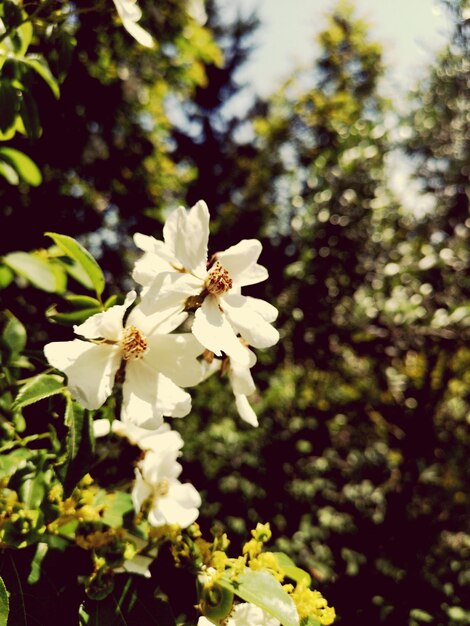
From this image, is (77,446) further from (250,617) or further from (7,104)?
(7,104)

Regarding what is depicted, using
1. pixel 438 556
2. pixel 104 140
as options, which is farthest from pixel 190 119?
pixel 438 556

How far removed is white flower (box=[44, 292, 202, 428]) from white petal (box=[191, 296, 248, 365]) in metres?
0.03

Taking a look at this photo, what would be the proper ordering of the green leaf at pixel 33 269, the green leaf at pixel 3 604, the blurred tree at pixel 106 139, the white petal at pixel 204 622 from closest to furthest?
the green leaf at pixel 3 604 → the white petal at pixel 204 622 → the green leaf at pixel 33 269 → the blurred tree at pixel 106 139

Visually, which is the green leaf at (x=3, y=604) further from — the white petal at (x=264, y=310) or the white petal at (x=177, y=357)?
the white petal at (x=264, y=310)

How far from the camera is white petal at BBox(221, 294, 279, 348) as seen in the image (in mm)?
727

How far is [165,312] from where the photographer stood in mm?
706

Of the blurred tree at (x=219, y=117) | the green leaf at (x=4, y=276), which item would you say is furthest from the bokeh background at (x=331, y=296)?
→ the blurred tree at (x=219, y=117)

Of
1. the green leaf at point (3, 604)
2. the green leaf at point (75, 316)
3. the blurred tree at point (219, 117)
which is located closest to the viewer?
the green leaf at point (3, 604)

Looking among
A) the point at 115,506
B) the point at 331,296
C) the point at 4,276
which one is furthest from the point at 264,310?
the point at 331,296

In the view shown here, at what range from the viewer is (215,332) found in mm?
677

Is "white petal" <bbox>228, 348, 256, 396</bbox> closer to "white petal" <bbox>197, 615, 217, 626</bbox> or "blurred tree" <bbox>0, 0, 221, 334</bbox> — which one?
"white petal" <bbox>197, 615, 217, 626</bbox>

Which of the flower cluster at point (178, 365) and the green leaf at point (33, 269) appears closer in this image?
the flower cluster at point (178, 365)

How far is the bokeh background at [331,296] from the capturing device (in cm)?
188

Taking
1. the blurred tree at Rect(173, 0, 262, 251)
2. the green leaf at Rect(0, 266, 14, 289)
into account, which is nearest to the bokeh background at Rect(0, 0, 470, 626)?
the green leaf at Rect(0, 266, 14, 289)
